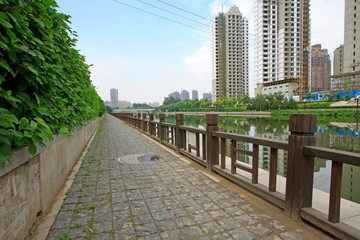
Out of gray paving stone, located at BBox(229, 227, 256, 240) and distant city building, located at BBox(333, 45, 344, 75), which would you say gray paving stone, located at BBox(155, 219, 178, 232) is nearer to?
gray paving stone, located at BBox(229, 227, 256, 240)

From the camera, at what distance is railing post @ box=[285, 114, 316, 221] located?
8.28 feet

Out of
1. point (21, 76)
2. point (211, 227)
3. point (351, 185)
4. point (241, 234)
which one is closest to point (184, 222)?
point (211, 227)

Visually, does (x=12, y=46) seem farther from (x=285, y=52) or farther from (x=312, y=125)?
(x=285, y=52)

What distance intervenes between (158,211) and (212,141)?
7.12ft

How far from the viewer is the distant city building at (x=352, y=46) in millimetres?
62188

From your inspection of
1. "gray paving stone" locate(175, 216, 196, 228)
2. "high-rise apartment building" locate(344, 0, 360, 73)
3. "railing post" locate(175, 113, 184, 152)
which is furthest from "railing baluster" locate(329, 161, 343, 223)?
"high-rise apartment building" locate(344, 0, 360, 73)

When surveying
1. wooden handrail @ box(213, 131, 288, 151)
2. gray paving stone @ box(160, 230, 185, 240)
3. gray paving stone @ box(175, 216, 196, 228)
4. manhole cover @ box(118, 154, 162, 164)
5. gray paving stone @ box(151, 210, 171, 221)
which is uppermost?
wooden handrail @ box(213, 131, 288, 151)

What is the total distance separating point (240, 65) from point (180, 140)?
140 metres

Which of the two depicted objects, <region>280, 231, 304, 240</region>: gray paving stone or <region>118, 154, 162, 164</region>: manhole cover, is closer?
<region>280, 231, 304, 240</region>: gray paving stone

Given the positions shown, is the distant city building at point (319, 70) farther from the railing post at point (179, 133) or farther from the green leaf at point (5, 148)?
the green leaf at point (5, 148)

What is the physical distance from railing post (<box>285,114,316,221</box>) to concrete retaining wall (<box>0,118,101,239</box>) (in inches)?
122

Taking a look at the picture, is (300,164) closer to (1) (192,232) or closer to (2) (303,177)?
(2) (303,177)

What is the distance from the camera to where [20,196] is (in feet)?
7.14

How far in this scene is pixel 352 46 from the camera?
63.8 meters
